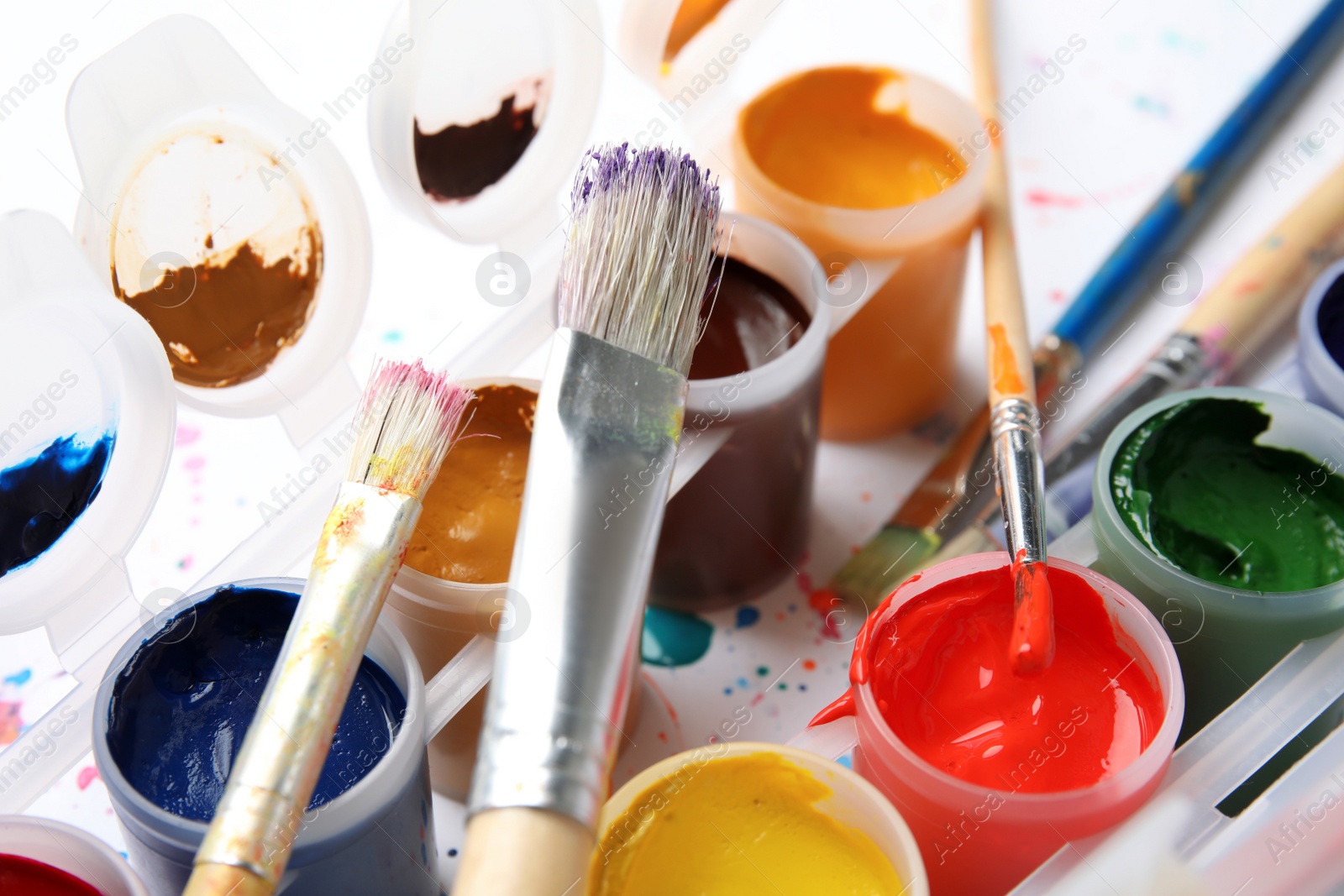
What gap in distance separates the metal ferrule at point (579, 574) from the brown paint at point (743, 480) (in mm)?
181

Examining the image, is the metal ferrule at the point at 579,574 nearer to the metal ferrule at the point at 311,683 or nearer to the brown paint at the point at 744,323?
the metal ferrule at the point at 311,683


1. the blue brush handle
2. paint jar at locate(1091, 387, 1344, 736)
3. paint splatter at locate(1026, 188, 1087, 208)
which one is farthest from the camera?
paint splatter at locate(1026, 188, 1087, 208)

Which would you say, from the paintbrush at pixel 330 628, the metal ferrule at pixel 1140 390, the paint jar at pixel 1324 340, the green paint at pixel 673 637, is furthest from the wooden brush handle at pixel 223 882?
the paint jar at pixel 1324 340

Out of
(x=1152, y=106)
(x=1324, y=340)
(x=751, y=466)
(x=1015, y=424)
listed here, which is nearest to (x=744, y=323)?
(x=751, y=466)

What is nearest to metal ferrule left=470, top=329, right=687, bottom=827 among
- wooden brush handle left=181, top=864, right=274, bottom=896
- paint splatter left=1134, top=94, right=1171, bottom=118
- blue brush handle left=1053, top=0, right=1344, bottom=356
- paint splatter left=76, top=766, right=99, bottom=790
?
wooden brush handle left=181, top=864, right=274, bottom=896

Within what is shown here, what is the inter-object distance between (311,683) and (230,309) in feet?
1.16

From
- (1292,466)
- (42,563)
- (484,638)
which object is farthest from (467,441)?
(1292,466)

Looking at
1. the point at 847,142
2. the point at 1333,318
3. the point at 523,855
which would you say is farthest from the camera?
the point at 847,142

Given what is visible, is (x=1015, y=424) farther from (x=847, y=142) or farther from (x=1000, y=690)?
(x=847, y=142)

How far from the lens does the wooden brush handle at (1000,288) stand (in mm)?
937

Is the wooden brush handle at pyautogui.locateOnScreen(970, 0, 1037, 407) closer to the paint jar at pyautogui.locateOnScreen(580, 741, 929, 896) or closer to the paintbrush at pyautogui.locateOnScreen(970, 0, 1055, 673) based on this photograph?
the paintbrush at pyautogui.locateOnScreen(970, 0, 1055, 673)

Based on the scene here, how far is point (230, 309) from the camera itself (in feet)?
2.98

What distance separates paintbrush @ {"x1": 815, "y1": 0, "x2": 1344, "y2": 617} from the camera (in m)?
1.05

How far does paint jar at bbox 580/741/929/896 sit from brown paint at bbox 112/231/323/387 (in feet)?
1.40
